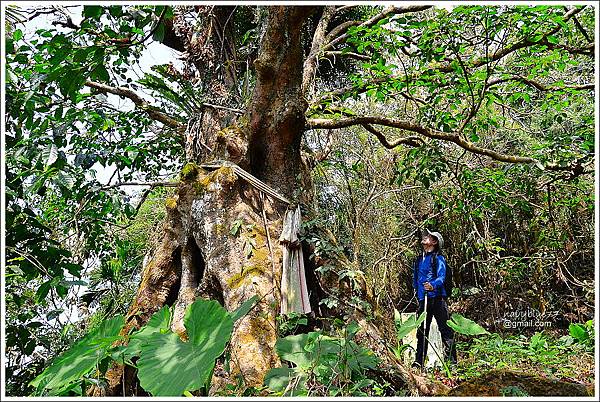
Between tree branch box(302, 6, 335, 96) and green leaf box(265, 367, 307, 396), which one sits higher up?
tree branch box(302, 6, 335, 96)

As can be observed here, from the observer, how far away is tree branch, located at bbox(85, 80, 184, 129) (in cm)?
491

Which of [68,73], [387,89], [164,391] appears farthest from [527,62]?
[164,391]

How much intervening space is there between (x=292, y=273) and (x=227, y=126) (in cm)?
156

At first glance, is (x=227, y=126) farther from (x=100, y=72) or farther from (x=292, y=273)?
(x=100, y=72)

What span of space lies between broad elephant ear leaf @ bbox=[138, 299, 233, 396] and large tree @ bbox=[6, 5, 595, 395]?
0.74 m

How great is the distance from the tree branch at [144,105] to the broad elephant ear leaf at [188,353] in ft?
10.7

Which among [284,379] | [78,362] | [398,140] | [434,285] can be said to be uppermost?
[398,140]

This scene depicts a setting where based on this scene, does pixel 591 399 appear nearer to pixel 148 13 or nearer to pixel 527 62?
pixel 148 13

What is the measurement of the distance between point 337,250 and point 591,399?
1.78 metres

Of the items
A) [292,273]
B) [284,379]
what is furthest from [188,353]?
[292,273]

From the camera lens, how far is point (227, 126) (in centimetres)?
421

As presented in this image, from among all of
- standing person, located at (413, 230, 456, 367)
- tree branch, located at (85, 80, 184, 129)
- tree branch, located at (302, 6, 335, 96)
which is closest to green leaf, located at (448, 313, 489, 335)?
standing person, located at (413, 230, 456, 367)

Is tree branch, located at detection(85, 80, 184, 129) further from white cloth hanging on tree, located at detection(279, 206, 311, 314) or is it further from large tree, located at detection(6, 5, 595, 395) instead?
white cloth hanging on tree, located at detection(279, 206, 311, 314)

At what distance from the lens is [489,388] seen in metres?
1.85
